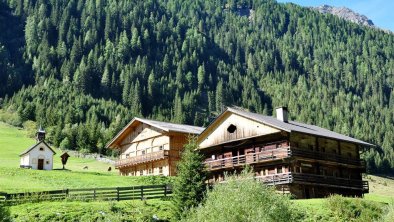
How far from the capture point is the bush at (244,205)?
→ 3456 centimetres

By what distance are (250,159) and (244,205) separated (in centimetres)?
1988

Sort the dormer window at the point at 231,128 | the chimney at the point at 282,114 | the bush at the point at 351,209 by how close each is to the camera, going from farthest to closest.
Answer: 1. the chimney at the point at 282,114
2. the dormer window at the point at 231,128
3. the bush at the point at 351,209

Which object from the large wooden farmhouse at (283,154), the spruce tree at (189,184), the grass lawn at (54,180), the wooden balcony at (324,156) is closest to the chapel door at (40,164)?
the grass lawn at (54,180)

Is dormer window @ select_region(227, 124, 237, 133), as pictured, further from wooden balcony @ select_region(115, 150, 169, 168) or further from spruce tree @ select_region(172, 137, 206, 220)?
spruce tree @ select_region(172, 137, 206, 220)

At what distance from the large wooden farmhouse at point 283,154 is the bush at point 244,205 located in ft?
42.7

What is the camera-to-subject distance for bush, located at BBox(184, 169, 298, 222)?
3456 cm

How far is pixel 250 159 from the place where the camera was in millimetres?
54875

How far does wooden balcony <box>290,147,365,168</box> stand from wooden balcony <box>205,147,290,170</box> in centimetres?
130

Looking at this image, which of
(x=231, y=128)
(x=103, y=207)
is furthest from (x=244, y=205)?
(x=231, y=128)

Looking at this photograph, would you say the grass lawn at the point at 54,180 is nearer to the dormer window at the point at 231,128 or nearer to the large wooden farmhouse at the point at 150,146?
the large wooden farmhouse at the point at 150,146

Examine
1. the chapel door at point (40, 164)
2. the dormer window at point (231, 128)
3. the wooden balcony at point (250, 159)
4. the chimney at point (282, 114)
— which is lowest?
A: the wooden balcony at point (250, 159)

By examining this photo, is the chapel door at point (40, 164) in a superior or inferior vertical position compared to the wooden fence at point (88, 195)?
superior

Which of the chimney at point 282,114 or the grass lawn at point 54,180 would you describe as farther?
the chimney at point 282,114

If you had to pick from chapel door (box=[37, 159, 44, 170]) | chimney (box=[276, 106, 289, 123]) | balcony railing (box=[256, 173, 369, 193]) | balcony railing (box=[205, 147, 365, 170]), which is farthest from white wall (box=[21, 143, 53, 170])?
chimney (box=[276, 106, 289, 123])
